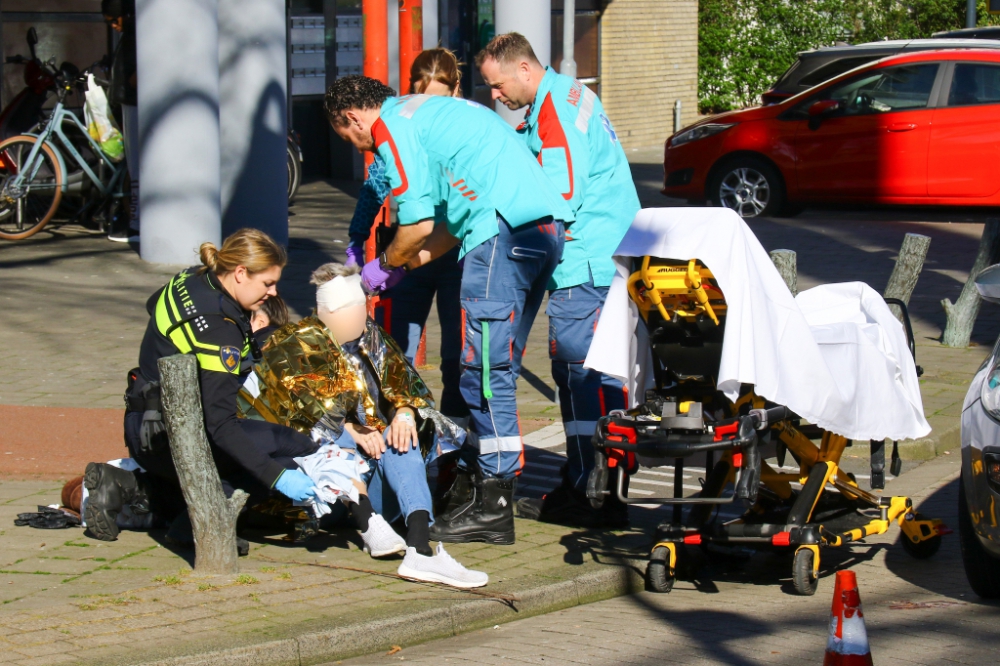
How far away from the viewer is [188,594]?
5062 mm

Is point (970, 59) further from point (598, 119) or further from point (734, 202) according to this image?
point (598, 119)

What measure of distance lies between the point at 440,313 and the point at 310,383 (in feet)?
3.56

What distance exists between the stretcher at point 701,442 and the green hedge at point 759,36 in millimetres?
25668

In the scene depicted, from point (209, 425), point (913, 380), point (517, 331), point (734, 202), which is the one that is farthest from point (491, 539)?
point (734, 202)

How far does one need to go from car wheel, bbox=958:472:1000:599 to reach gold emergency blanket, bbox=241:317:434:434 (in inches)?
90.1

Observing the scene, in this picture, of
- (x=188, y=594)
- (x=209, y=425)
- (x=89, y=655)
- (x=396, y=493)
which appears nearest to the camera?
(x=89, y=655)

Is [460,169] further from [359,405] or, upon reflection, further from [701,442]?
[701,442]

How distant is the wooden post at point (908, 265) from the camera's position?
9.55m

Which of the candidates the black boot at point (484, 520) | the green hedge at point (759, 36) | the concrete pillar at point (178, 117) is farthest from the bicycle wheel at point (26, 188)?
the green hedge at point (759, 36)

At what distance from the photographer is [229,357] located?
5.43 meters

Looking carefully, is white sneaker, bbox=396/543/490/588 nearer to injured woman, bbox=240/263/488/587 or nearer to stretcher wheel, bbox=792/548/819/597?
injured woman, bbox=240/263/488/587

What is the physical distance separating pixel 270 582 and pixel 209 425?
671mm

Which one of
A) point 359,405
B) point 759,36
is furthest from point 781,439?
point 759,36

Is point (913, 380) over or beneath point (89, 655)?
over
